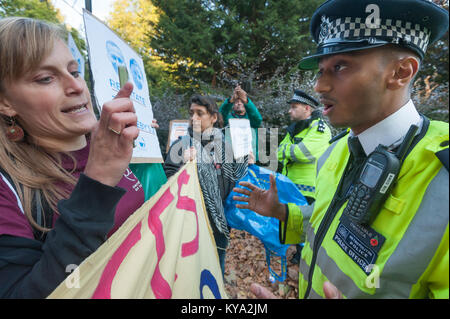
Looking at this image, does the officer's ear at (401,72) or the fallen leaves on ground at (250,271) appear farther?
the fallen leaves on ground at (250,271)

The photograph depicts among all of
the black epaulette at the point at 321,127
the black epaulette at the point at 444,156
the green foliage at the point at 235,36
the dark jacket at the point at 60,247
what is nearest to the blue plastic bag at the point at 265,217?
the black epaulette at the point at 444,156

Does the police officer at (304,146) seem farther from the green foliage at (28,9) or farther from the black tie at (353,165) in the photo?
the green foliage at (28,9)

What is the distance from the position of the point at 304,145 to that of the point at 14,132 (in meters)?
3.42

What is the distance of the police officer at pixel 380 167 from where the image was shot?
2.85 ft

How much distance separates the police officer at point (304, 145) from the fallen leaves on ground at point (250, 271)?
125 centimetres

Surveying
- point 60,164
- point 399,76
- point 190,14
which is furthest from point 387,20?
point 190,14

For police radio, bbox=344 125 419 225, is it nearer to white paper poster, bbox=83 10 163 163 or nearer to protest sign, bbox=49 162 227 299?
protest sign, bbox=49 162 227 299

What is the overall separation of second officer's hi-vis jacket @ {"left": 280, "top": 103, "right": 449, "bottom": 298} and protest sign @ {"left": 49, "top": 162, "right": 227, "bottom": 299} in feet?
1.91

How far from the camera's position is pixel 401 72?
1.13 meters

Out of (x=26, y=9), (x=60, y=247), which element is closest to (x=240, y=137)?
(x=60, y=247)

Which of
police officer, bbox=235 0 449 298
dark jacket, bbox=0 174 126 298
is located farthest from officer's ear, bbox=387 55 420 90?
dark jacket, bbox=0 174 126 298

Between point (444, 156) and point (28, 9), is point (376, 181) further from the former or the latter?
point (28, 9)

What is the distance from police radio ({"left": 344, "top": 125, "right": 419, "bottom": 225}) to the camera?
985mm
